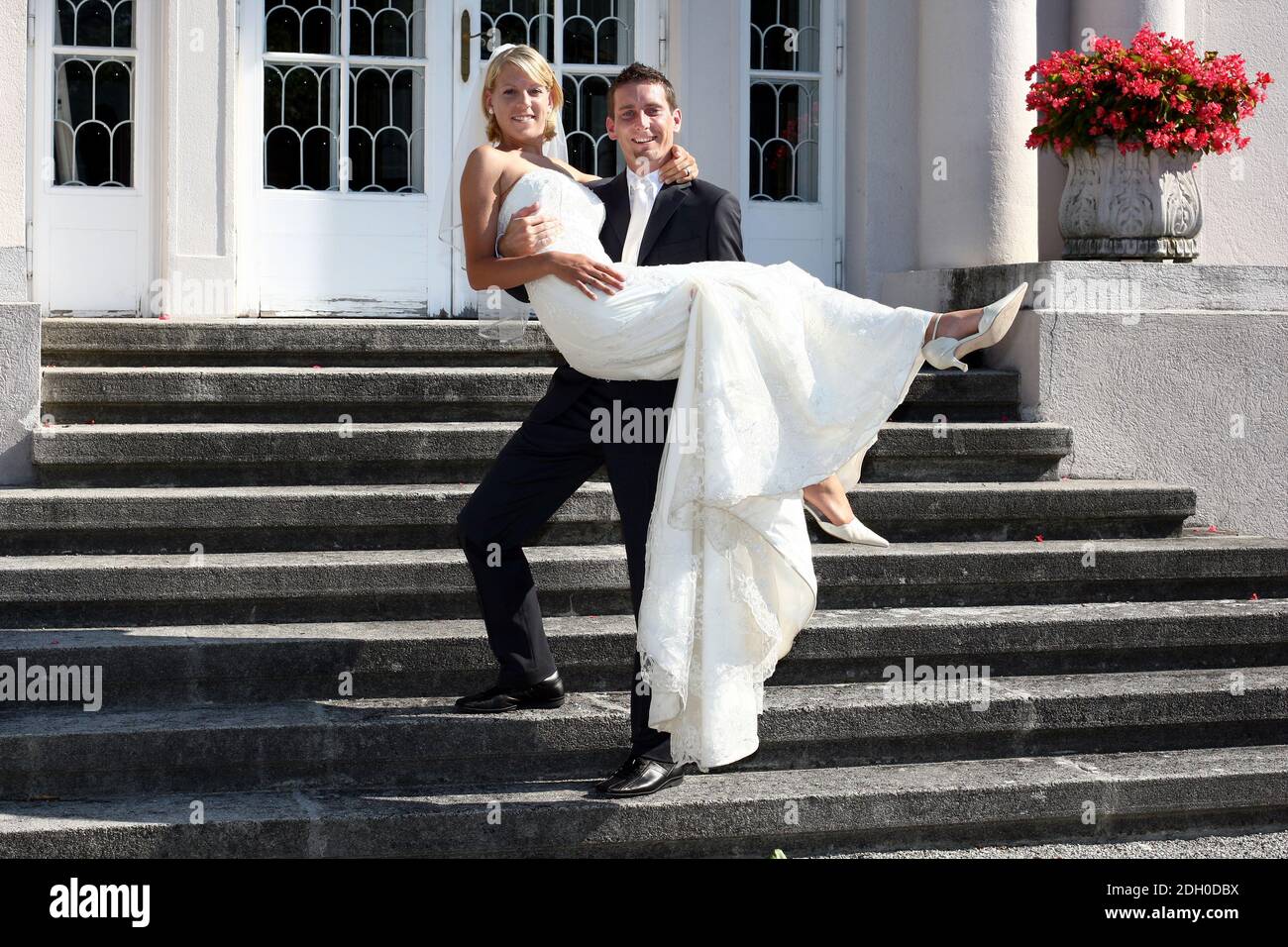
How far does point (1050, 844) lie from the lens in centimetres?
445

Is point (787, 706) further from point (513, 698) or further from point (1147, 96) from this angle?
point (1147, 96)

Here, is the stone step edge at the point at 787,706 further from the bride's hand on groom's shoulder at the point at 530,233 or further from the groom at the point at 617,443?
the bride's hand on groom's shoulder at the point at 530,233

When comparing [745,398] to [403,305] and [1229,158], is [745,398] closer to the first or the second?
[403,305]

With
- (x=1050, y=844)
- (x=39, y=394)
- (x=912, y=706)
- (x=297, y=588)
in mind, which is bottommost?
(x=1050, y=844)

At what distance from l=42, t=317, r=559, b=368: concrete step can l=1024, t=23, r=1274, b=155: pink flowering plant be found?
262cm

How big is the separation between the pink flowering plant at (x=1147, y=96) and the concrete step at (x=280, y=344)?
262 centimetres

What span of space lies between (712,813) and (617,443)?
3.47ft

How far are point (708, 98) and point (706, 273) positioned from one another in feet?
13.7

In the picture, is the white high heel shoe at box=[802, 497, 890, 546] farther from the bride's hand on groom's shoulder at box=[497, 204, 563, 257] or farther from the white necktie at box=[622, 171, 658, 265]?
the bride's hand on groom's shoulder at box=[497, 204, 563, 257]

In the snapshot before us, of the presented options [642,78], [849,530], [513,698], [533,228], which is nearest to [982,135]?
[849,530]

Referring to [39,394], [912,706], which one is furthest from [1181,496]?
[39,394]

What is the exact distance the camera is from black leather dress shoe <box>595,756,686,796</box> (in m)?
4.19

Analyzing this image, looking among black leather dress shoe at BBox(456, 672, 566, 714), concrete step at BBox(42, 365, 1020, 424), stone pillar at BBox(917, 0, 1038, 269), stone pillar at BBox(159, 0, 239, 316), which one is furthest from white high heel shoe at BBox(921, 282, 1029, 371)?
stone pillar at BBox(159, 0, 239, 316)
